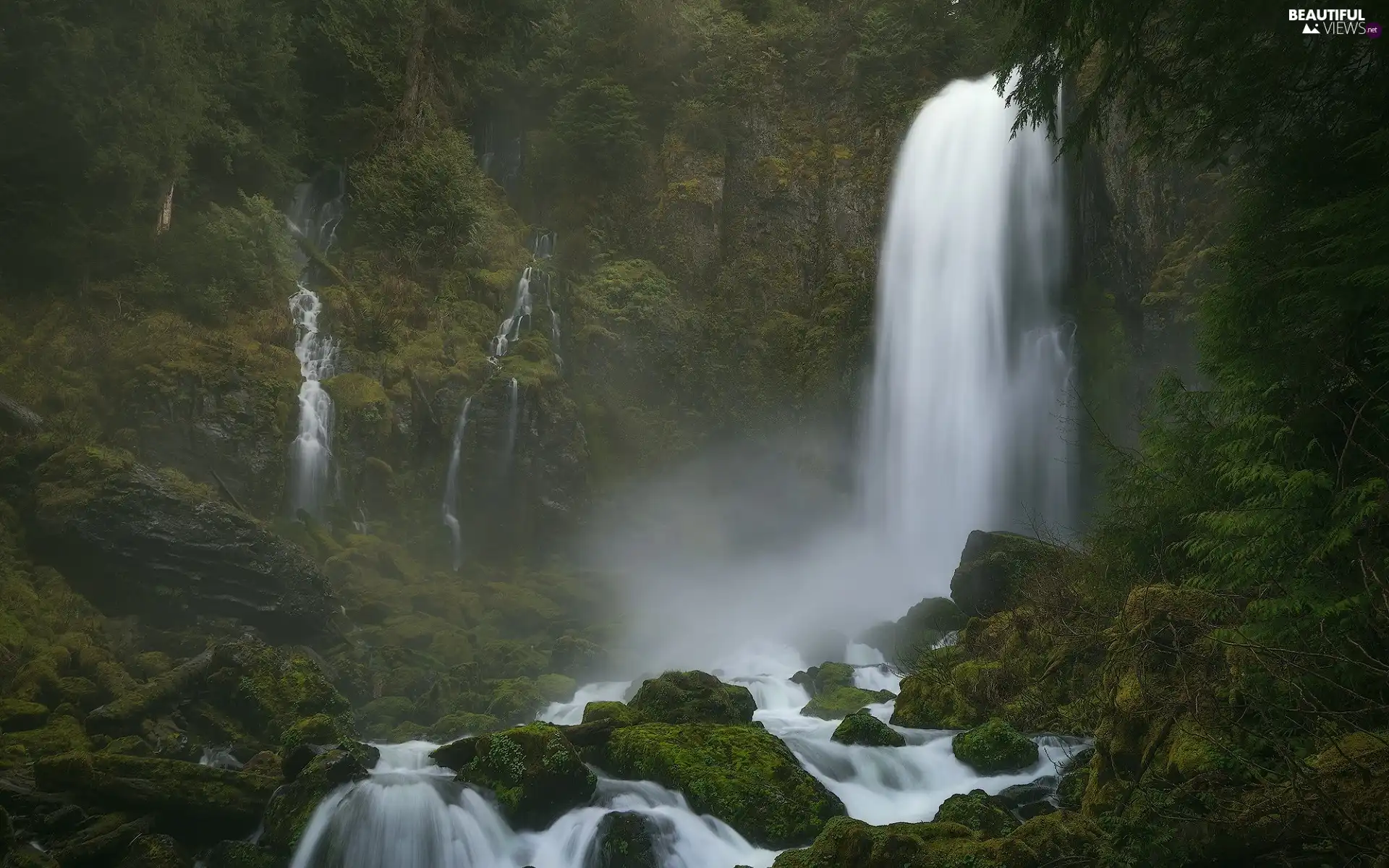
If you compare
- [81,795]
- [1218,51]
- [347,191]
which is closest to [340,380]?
[347,191]

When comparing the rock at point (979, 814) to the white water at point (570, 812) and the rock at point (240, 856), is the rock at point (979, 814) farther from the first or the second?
the rock at point (240, 856)

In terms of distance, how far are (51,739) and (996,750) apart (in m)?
11.8

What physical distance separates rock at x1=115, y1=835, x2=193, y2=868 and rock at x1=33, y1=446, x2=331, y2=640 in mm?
8513

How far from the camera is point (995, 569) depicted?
54.1 ft

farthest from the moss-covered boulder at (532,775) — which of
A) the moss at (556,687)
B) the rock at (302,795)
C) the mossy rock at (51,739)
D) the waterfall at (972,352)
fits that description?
the waterfall at (972,352)

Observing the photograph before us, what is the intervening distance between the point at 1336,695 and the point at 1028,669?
6781 millimetres

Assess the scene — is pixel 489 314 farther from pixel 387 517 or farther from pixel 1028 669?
pixel 1028 669

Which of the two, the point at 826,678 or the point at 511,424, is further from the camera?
the point at 511,424

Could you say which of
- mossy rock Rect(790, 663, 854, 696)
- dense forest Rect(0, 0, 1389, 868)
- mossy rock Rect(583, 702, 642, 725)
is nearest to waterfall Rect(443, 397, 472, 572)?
dense forest Rect(0, 0, 1389, 868)

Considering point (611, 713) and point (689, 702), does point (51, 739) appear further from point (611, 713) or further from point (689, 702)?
point (689, 702)

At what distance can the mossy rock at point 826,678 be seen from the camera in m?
17.0

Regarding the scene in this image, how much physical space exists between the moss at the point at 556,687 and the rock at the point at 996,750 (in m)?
8.84

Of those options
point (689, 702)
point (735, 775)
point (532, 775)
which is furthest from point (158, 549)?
point (735, 775)

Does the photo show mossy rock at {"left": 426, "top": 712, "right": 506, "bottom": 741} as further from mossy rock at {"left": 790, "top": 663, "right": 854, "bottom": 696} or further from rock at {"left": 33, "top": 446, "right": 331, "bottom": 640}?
mossy rock at {"left": 790, "top": 663, "right": 854, "bottom": 696}
